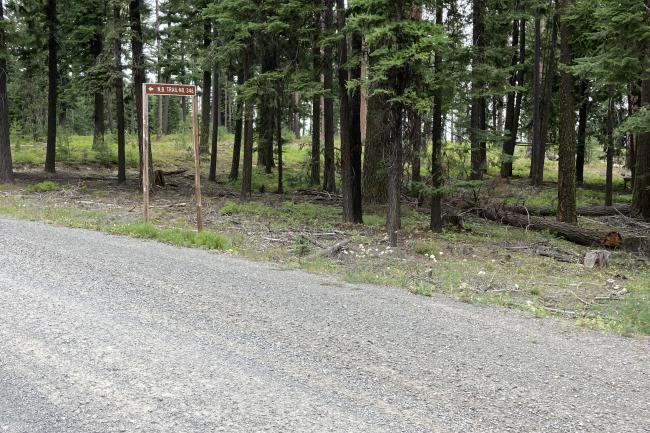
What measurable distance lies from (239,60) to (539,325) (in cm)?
1617

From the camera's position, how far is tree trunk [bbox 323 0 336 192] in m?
14.6

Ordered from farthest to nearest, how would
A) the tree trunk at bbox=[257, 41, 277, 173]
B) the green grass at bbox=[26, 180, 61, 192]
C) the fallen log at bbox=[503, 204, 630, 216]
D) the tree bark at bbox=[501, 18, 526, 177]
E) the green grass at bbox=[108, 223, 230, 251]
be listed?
the tree bark at bbox=[501, 18, 526, 177] → the green grass at bbox=[26, 180, 61, 192] → the fallen log at bbox=[503, 204, 630, 216] → the tree trunk at bbox=[257, 41, 277, 173] → the green grass at bbox=[108, 223, 230, 251]

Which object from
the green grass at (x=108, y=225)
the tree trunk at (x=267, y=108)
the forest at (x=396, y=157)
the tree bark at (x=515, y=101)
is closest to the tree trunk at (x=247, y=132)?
the forest at (x=396, y=157)

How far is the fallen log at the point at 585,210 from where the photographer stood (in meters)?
18.0

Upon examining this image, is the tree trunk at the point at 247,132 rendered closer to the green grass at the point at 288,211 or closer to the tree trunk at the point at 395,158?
the green grass at the point at 288,211

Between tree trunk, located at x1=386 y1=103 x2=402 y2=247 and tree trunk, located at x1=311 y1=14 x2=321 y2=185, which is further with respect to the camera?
tree trunk, located at x1=311 y1=14 x2=321 y2=185

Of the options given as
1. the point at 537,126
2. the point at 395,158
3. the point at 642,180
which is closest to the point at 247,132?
the point at 395,158

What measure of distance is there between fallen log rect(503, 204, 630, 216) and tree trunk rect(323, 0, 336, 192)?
655 centimetres

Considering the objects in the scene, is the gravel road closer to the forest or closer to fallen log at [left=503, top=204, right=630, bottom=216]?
the forest

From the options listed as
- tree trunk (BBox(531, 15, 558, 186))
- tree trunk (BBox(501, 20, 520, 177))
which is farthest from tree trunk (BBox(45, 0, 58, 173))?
tree trunk (BBox(531, 15, 558, 186))

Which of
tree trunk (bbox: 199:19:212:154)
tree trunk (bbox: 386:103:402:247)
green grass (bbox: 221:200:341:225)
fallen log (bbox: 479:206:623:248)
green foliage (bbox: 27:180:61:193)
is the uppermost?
Result: tree trunk (bbox: 199:19:212:154)

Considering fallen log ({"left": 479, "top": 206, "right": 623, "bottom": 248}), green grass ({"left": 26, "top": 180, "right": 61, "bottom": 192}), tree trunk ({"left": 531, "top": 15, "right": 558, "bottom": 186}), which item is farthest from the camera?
tree trunk ({"left": 531, "top": 15, "right": 558, "bottom": 186})

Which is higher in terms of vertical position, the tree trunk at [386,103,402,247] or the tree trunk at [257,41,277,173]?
the tree trunk at [257,41,277,173]

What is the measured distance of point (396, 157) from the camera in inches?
447
